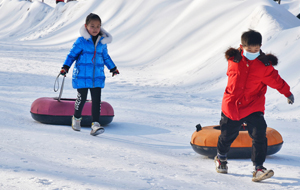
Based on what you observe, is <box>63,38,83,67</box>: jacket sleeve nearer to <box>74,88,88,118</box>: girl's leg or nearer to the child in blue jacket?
the child in blue jacket

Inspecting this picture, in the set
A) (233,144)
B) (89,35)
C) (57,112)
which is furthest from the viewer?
(57,112)

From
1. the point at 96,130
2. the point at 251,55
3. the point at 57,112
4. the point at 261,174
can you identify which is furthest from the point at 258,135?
the point at 57,112

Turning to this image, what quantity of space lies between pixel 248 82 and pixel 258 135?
1.49 ft

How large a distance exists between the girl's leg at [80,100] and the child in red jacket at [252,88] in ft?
6.80

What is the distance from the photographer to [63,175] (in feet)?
9.01

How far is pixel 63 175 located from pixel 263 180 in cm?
165

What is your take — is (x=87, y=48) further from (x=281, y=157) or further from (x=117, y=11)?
(x=117, y=11)

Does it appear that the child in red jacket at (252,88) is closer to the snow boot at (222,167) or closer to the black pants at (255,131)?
the black pants at (255,131)

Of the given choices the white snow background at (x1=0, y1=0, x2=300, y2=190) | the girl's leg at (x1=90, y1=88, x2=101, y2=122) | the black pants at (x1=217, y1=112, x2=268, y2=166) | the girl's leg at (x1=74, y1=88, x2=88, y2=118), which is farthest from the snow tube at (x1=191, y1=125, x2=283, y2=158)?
the girl's leg at (x1=74, y1=88, x2=88, y2=118)

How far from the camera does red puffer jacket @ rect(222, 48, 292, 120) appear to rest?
121 inches

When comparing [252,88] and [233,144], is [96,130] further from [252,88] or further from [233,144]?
[252,88]

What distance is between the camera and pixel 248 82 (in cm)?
310

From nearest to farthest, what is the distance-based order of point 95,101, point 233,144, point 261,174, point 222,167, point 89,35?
point 261,174 → point 222,167 → point 233,144 → point 89,35 → point 95,101

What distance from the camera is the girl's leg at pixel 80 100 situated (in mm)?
4664
